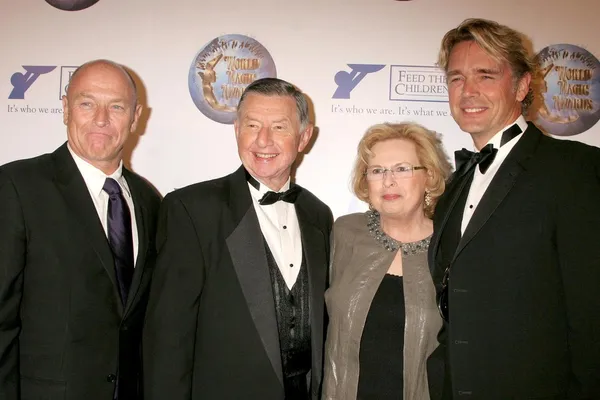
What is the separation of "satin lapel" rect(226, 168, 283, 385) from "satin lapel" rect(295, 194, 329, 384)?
239mm

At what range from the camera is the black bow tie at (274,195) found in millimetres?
2227

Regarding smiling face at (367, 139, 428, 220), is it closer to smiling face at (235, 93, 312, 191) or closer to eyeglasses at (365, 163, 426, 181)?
eyeglasses at (365, 163, 426, 181)

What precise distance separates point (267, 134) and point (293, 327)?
0.91 m

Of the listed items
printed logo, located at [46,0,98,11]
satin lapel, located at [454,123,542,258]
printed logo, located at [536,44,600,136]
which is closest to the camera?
satin lapel, located at [454,123,542,258]

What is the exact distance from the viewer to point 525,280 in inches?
72.8

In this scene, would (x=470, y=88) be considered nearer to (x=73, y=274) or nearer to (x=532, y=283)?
(x=532, y=283)

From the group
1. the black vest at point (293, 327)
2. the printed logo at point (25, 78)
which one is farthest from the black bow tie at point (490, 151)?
the printed logo at point (25, 78)

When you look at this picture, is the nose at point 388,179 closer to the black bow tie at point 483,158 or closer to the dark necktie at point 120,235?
the black bow tie at point 483,158

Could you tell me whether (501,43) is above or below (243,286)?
above

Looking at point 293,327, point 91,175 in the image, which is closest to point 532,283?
point 293,327

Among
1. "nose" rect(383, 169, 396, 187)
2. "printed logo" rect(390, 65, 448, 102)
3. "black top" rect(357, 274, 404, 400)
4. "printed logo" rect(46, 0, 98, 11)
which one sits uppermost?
"printed logo" rect(46, 0, 98, 11)

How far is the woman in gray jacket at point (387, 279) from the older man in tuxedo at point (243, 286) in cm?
13

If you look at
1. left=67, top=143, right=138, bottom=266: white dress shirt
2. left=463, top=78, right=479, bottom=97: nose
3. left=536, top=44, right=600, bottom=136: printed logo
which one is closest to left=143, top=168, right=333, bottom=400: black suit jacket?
left=67, top=143, right=138, bottom=266: white dress shirt

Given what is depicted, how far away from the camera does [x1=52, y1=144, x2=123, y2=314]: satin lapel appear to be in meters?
1.92
